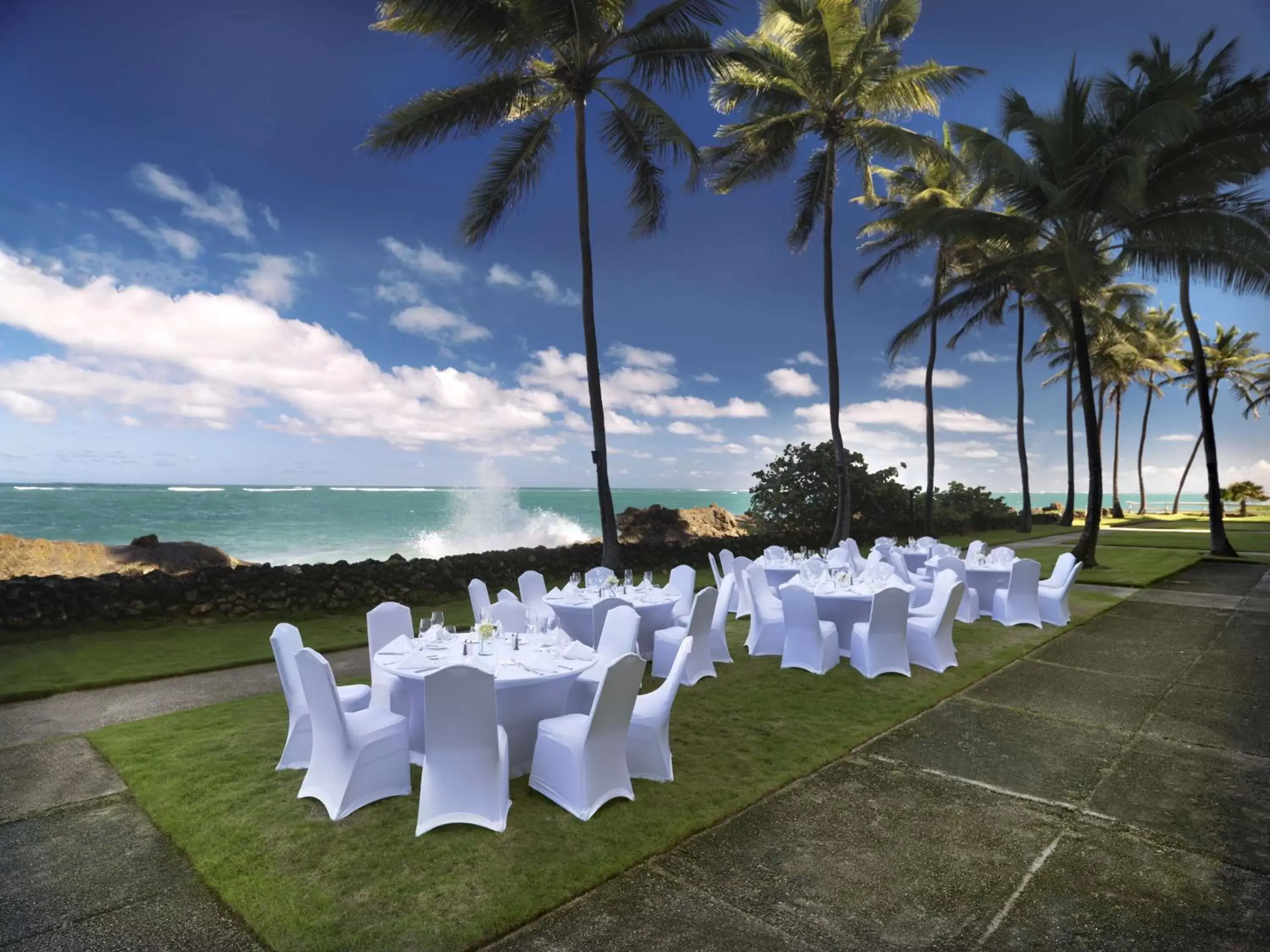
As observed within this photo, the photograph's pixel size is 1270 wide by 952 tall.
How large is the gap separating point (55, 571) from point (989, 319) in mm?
28936

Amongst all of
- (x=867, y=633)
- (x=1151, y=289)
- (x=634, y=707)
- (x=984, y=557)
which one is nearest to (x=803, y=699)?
(x=867, y=633)

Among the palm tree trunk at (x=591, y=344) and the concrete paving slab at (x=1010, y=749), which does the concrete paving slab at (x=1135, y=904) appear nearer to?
the concrete paving slab at (x=1010, y=749)

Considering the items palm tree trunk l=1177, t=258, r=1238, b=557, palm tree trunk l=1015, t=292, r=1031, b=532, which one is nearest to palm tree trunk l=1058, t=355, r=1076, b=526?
palm tree trunk l=1015, t=292, r=1031, b=532

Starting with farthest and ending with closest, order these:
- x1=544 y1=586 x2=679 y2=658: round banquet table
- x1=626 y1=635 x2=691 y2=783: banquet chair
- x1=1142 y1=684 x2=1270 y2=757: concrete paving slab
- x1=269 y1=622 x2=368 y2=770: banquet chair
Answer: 1. x1=544 y1=586 x2=679 y2=658: round banquet table
2. x1=1142 y1=684 x2=1270 y2=757: concrete paving slab
3. x1=269 y1=622 x2=368 y2=770: banquet chair
4. x1=626 y1=635 x2=691 y2=783: banquet chair

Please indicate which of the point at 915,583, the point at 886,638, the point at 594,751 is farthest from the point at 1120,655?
the point at 594,751

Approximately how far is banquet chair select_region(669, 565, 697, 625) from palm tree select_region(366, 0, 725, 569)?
2.97 m

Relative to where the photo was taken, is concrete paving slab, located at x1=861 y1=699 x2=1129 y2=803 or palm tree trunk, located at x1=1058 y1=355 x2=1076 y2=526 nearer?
concrete paving slab, located at x1=861 y1=699 x2=1129 y2=803

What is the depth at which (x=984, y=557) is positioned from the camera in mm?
10648

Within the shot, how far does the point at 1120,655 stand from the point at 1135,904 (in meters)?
5.90

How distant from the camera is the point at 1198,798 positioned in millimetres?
4094

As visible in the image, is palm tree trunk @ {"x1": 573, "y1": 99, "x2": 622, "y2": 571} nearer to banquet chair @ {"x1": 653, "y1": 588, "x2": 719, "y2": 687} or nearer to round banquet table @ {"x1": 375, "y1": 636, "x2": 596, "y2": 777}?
banquet chair @ {"x1": 653, "y1": 588, "x2": 719, "y2": 687}

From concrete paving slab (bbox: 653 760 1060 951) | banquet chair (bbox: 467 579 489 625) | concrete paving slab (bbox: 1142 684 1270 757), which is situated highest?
banquet chair (bbox: 467 579 489 625)

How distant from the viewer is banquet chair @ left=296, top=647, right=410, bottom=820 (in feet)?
12.5

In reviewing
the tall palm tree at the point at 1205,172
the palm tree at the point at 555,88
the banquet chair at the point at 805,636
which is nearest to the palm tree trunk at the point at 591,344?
the palm tree at the point at 555,88
